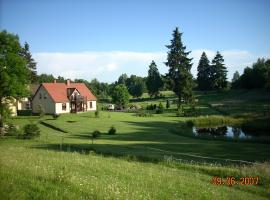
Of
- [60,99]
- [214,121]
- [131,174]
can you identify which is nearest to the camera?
[131,174]

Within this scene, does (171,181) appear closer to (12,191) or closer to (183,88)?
(12,191)

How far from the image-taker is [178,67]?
272ft

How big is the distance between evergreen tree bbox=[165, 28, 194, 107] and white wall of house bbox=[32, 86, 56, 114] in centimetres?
3056

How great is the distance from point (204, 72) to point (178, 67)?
33.5 m

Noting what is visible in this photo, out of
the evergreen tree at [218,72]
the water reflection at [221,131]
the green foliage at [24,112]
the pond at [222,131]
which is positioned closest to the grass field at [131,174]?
the pond at [222,131]

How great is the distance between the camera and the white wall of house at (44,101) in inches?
2783

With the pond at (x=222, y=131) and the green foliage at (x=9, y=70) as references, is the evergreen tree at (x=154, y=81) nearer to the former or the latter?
the pond at (x=222, y=131)

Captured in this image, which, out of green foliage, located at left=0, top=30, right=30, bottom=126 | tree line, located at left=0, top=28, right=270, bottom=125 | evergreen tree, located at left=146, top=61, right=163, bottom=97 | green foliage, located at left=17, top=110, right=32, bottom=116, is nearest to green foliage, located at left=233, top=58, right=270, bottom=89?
tree line, located at left=0, top=28, right=270, bottom=125

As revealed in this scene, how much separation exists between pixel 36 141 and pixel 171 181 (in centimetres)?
2508

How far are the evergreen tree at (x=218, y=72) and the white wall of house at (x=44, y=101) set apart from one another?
6228cm

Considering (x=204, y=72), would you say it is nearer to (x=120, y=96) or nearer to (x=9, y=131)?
(x=120, y=96)

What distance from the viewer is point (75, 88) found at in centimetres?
7619

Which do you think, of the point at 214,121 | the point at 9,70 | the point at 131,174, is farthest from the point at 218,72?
the point at 131,174

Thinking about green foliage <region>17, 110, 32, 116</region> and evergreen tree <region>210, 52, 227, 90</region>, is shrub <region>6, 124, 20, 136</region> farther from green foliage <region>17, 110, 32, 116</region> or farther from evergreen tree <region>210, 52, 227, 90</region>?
evergreen tree <region>210, 52, 227, 90</region>
